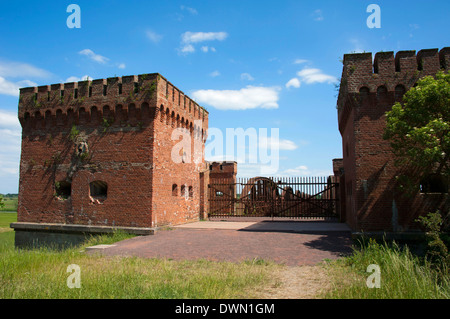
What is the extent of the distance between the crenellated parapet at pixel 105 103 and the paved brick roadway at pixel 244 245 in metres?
5.30

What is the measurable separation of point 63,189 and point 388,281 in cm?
1449

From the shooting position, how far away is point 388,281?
5.96 m

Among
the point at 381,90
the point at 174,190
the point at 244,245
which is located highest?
the point at 381,90

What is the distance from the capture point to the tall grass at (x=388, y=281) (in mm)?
5312

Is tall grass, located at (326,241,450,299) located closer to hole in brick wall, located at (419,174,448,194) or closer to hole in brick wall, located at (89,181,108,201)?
hole in brick wall, located at (419,174,448,194)

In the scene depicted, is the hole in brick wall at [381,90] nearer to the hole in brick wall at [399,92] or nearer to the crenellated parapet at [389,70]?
the crenellated parapet at [389,70]

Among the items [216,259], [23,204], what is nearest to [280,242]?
[216,259]

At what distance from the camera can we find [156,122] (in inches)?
546

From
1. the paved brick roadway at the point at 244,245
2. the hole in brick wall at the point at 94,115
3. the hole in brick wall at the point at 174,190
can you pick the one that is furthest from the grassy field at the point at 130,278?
the hole in brick wall at the point at 94,115

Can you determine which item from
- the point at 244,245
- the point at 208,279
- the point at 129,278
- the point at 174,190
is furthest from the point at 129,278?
the point at 174,190

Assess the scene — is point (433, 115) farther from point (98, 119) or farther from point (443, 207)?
point (98, 119)

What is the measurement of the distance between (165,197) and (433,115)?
10.4 meters

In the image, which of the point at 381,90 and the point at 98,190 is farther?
the point at 98,190

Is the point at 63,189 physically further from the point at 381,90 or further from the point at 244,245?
the point at 381,90
